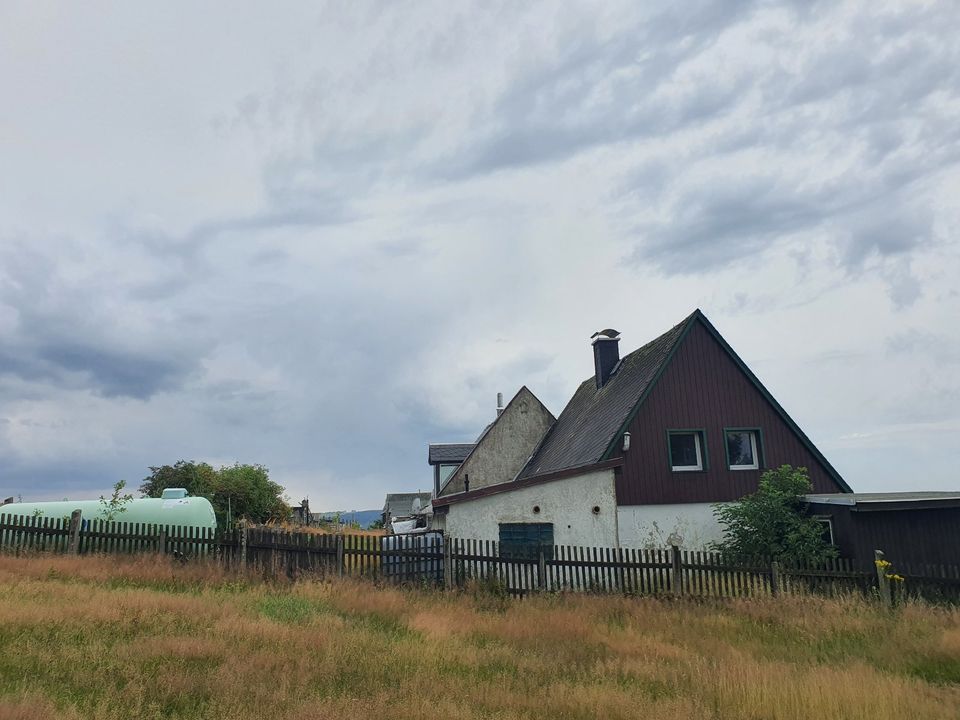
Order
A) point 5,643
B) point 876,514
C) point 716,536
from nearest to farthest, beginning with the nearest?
point 5,643 < point 876,514 < point 716,536

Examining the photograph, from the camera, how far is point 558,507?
56.5 ft

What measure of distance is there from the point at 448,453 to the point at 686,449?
51.5ft

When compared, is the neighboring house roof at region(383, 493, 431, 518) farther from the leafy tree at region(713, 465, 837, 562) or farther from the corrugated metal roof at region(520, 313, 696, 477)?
the leafy tree at region(713, 465, 837, 562)

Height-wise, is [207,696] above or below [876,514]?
below

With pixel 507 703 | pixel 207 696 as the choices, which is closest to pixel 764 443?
pixel 507 703

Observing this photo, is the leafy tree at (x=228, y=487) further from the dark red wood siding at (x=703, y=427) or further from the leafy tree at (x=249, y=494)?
the dark red wood siding at (x=703, y=427)

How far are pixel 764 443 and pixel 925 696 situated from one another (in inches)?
498

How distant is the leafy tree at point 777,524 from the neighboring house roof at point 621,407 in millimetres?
3435

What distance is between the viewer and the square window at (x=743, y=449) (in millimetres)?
18859

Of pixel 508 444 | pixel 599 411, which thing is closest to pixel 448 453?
pixel 508 444

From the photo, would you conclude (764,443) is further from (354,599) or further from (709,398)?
(354,599)

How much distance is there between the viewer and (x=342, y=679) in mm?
7125

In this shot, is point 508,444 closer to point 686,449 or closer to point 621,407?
point 621,407

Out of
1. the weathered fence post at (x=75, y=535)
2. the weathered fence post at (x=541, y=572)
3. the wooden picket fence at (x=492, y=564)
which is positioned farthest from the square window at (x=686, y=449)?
the weathered fence post at (x=75, y=535)
